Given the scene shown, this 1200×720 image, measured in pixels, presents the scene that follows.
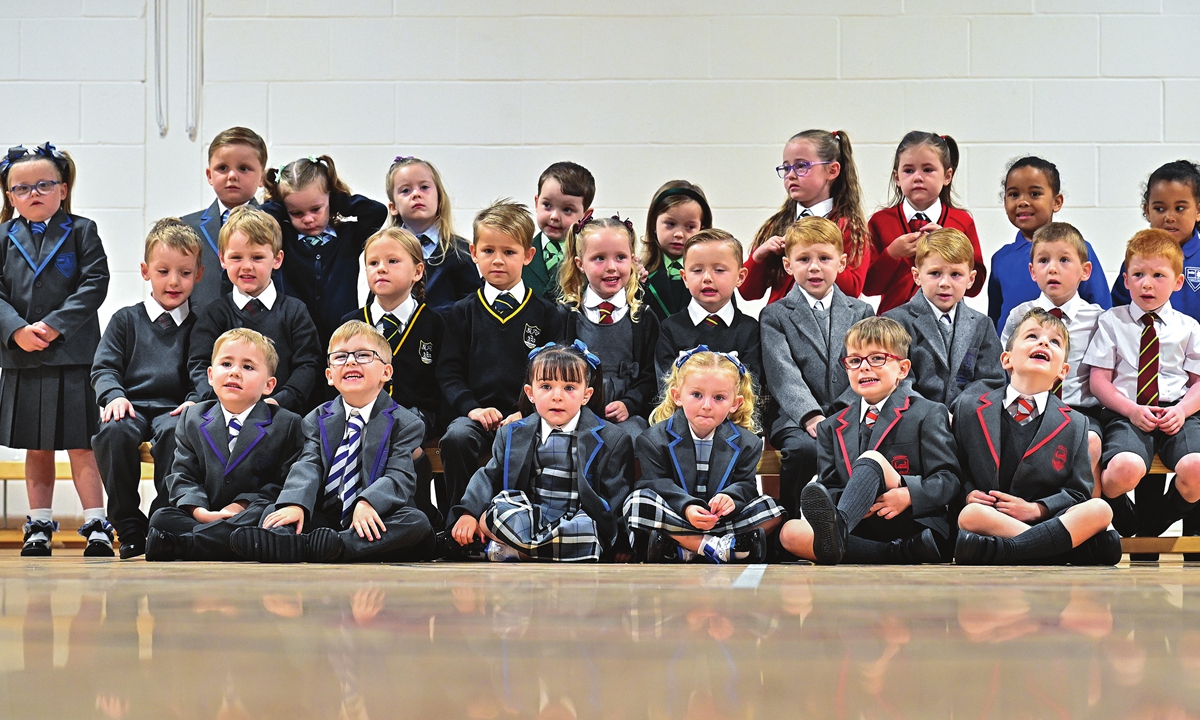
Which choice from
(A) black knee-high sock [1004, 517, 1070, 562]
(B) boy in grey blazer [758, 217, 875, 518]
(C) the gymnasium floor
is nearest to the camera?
(C) the gymnasium floor

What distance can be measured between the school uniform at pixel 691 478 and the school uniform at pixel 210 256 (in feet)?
4.77

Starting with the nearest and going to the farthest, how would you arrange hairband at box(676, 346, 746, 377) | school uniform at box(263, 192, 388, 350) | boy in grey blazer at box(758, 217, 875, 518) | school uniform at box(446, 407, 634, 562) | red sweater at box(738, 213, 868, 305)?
school uniform at box(446, 407, 634, 562), hairband at box(676, 346, 746, 377), boy in grey blazer at box(758, 217, 875, 518), red sweater at box(738, 213, 868, 305), school uniform at box(263, 192, 388, 350)

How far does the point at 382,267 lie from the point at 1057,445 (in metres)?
1.81

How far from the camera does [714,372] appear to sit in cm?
276

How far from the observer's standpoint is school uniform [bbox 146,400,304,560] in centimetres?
270

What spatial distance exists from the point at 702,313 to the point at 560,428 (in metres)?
0.58

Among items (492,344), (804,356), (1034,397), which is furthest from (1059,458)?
(492,344)

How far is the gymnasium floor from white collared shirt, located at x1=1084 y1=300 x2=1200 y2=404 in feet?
6.11

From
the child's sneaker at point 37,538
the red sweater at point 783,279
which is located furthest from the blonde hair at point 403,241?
the child's sneaker at point 37,538

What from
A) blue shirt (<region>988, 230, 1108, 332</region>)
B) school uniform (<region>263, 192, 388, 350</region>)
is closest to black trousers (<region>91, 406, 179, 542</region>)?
school uniform (<region>263, 192, 388, 350</region>)

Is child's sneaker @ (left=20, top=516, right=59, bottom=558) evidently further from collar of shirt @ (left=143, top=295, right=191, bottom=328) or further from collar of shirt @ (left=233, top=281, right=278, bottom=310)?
collar of shirt @ (left=233, top=281, right=278, bottom=310)

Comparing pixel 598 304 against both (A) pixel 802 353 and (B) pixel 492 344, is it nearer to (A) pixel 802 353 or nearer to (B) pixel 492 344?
(B) pixel 492 344

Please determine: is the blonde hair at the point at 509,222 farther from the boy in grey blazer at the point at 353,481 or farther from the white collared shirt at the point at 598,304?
the boy in grey blazer at the point at 353,481

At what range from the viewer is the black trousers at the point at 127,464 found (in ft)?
9.71
